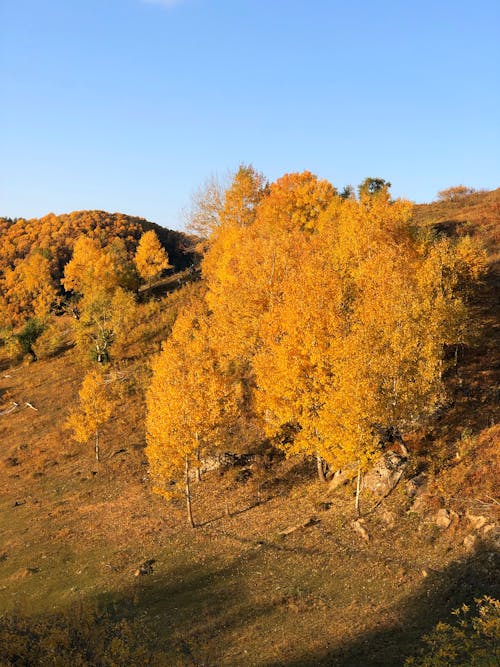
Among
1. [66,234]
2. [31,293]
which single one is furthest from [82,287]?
[66,234]

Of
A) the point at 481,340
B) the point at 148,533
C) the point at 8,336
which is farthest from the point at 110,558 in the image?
the point at 8,336

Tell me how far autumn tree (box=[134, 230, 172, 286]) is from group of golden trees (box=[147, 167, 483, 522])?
38.9 meters

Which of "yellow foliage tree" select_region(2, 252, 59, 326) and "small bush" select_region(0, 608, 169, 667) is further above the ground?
"yellow foliage tree" select_region(2, 252, 59, 326)

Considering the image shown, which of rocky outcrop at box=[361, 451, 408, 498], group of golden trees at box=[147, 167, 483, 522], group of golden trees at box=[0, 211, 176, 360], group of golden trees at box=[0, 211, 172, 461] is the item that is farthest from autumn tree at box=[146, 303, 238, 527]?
group of golden trees at box=[0, 211, 176, 360]

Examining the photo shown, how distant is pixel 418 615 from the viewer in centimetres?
2033

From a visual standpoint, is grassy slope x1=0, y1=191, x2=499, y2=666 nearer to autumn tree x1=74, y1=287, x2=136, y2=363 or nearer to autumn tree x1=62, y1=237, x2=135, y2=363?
autumn tree x1=74, y1=287, x2=136, y2=363

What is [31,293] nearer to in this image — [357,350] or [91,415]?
[91,415]

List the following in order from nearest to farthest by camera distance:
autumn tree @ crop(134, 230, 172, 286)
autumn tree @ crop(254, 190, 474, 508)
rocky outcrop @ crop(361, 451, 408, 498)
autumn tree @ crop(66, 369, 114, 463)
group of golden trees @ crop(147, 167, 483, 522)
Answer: autumn tree @ crop(254, 190, 474, 508), group of golden trees @ crop(147, 167, 483, 522), rocky outcrop @ crop(361, 451, 408, 498), autumn tree @ crop(66, 369, 114, 463), autumn tree @ crop(134, 230, 172, 286)

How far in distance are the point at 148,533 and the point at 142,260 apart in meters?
68.6

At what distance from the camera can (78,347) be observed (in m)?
77.2

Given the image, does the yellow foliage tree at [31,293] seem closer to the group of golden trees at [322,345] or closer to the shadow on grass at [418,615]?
the group of golden trees at [322,345]

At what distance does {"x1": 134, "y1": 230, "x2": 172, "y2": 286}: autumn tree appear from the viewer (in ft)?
313

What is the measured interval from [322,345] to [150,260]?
70098 mm

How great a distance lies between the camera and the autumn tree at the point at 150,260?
95250 mm
